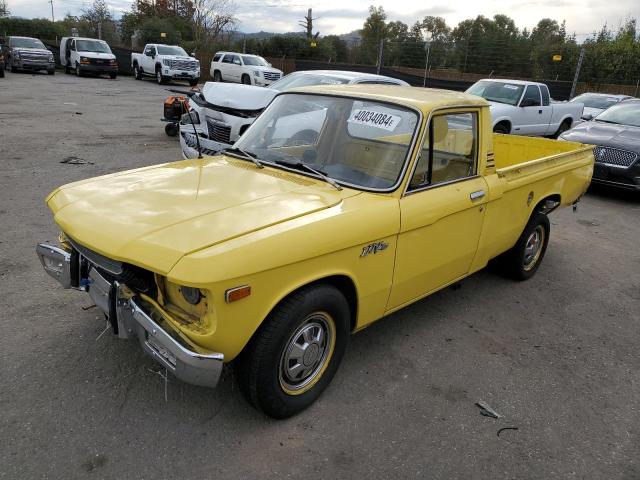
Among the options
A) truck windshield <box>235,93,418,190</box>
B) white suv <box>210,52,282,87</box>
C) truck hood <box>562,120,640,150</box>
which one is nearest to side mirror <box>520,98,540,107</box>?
truck hood <box>562,120,640,150</box>

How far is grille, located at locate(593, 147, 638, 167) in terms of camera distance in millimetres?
8500

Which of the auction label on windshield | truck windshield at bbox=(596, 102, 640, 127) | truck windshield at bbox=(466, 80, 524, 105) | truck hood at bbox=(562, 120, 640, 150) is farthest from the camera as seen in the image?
truck windshield at bbox=(466, 80, 524, 105)

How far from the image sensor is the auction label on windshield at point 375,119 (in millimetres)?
3531

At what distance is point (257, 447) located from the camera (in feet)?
8.93

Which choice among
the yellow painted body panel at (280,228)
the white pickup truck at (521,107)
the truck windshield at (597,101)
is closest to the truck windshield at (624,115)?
the white pickup truck at (521,107)

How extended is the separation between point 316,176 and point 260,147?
2.47 feet

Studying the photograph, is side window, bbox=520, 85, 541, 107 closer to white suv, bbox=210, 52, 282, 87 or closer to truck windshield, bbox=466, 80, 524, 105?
truck windshield, bbox=466, 80, 524, 105

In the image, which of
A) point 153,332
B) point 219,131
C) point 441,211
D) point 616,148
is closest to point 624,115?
point 616,148

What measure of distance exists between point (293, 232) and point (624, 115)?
9.82 meters

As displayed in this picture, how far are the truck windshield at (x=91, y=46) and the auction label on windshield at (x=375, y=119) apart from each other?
2654 cm

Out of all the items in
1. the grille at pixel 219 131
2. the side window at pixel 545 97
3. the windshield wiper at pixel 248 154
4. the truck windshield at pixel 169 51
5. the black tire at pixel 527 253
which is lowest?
the black tire at pixel 527 253

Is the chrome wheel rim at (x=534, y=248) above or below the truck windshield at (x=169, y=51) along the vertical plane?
below

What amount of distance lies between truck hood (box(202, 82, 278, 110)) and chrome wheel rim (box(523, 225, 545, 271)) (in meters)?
4.77

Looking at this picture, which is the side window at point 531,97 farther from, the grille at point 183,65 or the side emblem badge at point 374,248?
the grille at point 183,65
